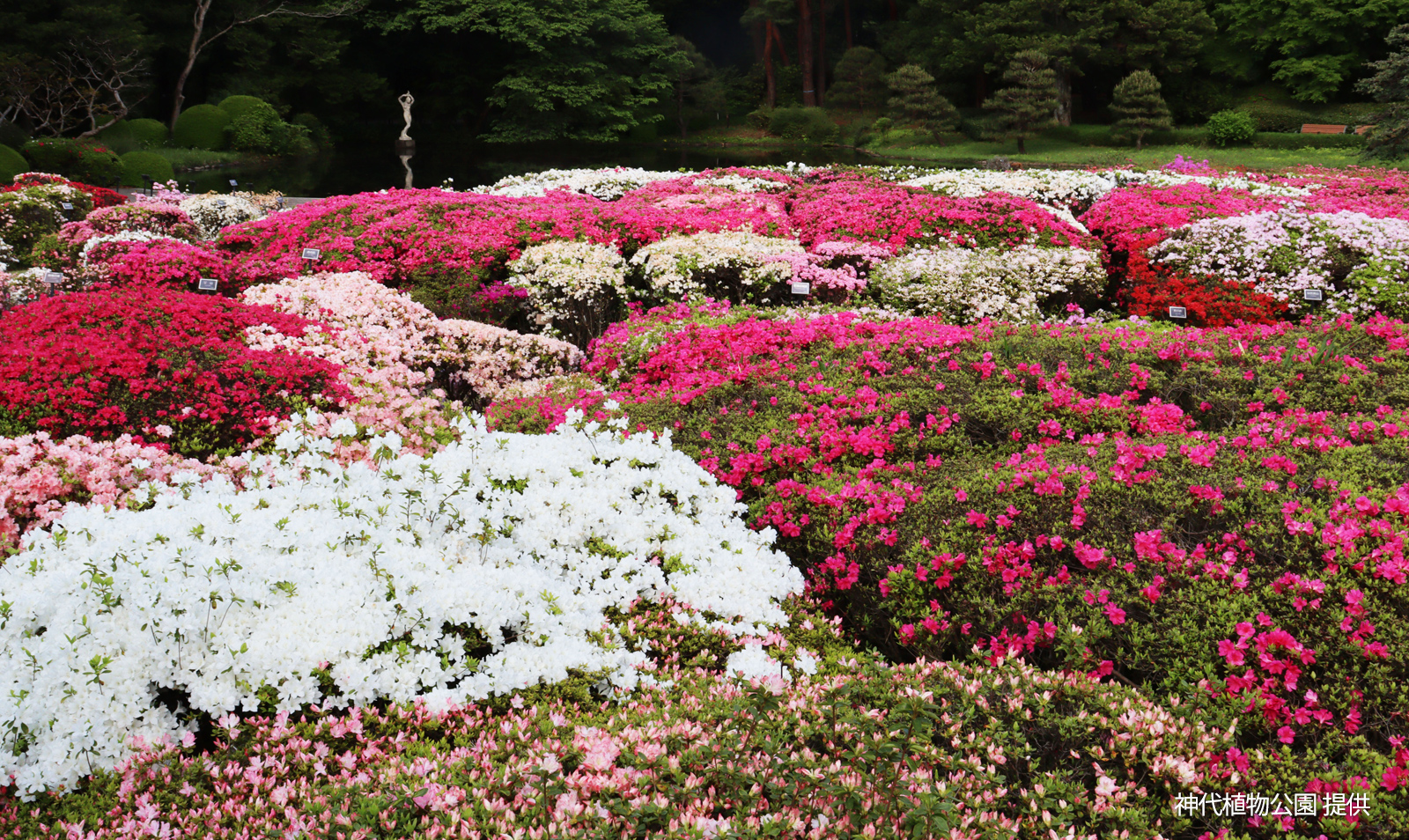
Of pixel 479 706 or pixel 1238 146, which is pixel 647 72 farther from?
pixel 479 706

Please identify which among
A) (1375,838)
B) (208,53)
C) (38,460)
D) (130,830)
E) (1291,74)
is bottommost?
(1375,838)

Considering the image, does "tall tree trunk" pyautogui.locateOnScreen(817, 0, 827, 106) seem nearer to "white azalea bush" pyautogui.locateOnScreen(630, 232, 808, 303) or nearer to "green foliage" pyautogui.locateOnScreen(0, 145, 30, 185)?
"green foliage" pyautogui.locateOnScreen(0, 145, 30, 185)

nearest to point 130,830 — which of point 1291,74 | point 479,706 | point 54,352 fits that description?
point 479,706

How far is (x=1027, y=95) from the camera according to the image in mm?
33594

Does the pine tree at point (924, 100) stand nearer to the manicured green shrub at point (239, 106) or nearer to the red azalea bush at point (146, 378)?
the manicured green shrub at point (239, 106)

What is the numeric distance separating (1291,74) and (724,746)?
153 ft

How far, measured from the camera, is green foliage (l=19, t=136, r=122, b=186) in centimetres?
2203

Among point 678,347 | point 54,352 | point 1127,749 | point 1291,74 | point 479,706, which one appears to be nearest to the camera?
point 1127,749

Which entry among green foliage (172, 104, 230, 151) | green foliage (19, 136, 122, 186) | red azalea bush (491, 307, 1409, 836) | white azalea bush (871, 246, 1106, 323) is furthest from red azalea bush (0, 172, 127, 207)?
green foliage (172, 104, 230, 151)

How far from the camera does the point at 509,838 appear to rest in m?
2.17

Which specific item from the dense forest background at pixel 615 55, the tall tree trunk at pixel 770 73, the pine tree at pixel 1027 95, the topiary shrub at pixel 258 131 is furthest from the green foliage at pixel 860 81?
the topiary shrub at pixel 258 131

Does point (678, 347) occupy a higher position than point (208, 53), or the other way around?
point (208, 53)

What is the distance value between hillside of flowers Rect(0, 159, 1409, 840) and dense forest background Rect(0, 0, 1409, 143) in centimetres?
3237

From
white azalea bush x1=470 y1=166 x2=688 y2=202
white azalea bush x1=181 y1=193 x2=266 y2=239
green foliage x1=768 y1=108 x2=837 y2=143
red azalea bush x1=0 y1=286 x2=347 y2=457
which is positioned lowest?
red azalea bush x1=0 y1=286 x2=347 y2=457
